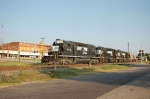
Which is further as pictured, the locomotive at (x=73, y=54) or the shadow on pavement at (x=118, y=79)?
the locomotive at (x=73, y=54)

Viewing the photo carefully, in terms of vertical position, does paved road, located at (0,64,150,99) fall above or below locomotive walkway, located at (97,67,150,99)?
above

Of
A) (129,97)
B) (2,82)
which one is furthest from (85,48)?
(129,97)

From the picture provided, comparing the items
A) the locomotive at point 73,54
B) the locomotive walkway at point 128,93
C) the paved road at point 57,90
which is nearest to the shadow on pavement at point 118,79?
the paved road at point 57,90

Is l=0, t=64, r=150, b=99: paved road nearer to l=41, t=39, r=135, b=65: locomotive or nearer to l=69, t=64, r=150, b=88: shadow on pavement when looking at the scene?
l=69, t=64, r=150, b=88: shadow on pavement

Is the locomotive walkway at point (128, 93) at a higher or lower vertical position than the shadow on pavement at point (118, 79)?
higher

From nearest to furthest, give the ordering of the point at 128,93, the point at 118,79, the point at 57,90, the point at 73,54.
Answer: the point at 128,93, the point at 57,90, the point at 118,79, the point at 73,54

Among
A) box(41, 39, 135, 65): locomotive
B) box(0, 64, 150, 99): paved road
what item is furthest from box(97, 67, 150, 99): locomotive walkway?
box(41, 39, 135, 65): locomotive

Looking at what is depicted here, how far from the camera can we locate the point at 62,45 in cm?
2898

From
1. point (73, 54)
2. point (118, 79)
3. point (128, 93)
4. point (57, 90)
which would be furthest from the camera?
point (73, 54)

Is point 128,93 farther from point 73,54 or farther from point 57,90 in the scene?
point 73,54

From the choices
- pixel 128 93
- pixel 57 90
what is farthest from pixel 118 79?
pixel 57 90

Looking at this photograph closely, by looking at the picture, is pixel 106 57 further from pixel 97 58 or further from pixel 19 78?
pixel 19 78

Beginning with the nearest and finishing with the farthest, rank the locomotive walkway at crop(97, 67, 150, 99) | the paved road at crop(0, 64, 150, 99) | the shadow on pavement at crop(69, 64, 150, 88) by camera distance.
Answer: the paved road at crop(0, 64, 150, 99) < the locomotive walkway at crop(97, 67, 150, 99) < the shadow on pavement at crop(69, 64, 150, 88)

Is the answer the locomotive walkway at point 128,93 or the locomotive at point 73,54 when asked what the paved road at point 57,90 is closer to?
the locomotive walkway at point 128,93
